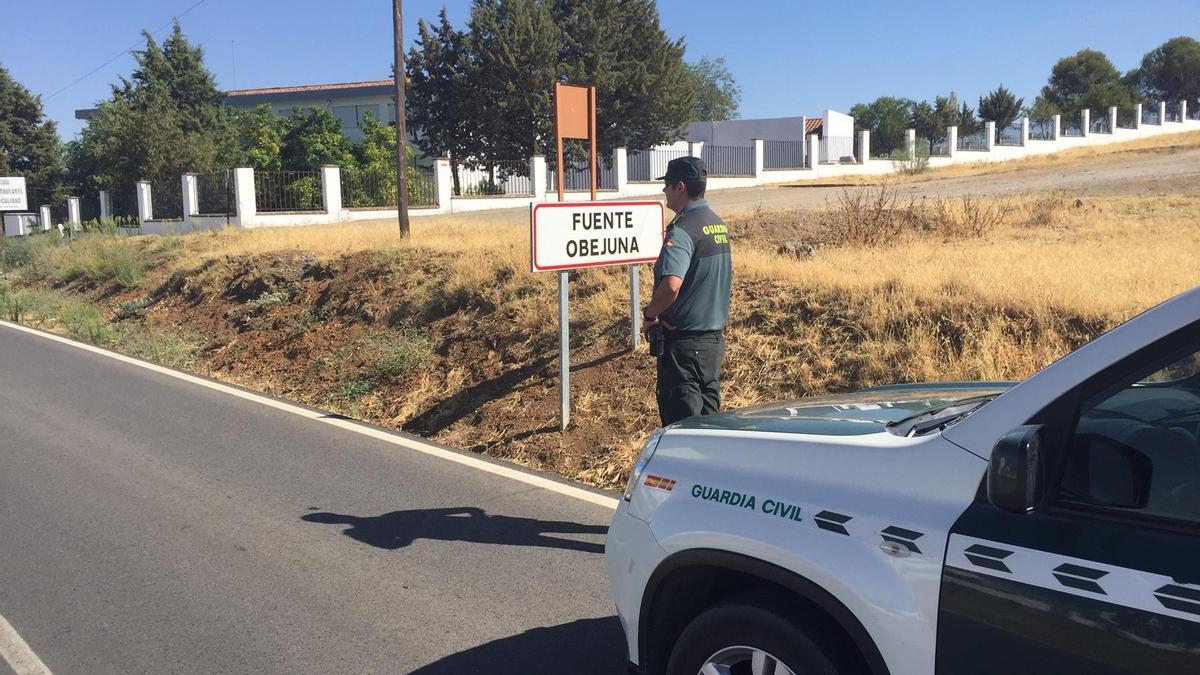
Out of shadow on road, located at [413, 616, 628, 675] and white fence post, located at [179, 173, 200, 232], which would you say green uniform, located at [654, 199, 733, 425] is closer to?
shadow on road, located at [413, 616, 628, 675]

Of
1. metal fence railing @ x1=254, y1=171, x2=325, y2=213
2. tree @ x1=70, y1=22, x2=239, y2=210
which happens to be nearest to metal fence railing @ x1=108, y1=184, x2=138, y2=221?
tree @ x1=70, y1=22, x2=239, y2=210

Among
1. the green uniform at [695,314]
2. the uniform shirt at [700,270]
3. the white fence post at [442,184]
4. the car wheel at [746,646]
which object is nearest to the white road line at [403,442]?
the green uniform at [695,314]

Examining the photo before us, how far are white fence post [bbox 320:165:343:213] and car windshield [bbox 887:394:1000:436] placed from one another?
28983mm

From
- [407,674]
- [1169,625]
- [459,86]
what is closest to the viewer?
[1169,625]

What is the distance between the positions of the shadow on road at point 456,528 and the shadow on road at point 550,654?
104 cm

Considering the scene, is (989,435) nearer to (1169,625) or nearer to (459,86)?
(1169,625)

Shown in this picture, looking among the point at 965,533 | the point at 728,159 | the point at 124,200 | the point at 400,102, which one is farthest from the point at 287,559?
the point at 728,159

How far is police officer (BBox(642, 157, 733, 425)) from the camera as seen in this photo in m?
5.20

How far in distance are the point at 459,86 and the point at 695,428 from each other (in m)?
41.8

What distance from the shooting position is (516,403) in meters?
8.55

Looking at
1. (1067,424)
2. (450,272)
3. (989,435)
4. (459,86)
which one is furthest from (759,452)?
(459,86)

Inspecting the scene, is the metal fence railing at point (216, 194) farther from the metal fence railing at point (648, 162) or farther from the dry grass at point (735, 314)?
the metal fence railing at point (648, 162)

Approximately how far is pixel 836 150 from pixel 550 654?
50.2 m

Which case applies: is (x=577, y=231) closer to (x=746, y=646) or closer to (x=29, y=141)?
(x=746, y=646)
